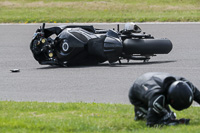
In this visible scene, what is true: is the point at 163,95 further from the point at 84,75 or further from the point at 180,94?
the point at 84,75

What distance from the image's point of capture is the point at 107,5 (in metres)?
31.9

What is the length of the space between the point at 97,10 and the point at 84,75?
17.8 meters

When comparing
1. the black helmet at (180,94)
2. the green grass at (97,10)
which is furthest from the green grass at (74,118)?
the green grass at (97,10)

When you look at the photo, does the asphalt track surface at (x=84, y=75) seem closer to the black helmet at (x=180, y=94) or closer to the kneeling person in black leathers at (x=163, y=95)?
the kneeling person in black leathers at (x=163, y=95)

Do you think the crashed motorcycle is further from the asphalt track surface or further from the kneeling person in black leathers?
the kneeling person in black leathers

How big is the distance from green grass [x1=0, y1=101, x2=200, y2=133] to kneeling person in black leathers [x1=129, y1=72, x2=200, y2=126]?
0.57ft

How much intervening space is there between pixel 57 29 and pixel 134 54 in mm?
2236

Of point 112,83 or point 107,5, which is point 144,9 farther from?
point 112,83

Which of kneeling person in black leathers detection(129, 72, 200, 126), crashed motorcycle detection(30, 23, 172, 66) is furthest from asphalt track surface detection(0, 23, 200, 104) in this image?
kneeling person in black leathers detection(129, 72, 200, 126)

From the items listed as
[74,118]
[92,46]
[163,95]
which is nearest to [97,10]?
[92,46]

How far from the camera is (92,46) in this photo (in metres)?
13.5

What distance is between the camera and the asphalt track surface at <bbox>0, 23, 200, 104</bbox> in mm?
9788

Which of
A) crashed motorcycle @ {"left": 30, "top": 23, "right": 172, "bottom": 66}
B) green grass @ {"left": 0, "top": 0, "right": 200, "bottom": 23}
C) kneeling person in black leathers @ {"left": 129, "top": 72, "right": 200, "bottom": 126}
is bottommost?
green grass @ {"left": 0, "top": 0, "right": 200, "bottom": 23}

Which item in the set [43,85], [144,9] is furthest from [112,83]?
[144,9]
